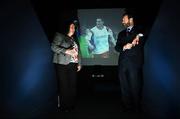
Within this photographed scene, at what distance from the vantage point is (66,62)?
5.10m

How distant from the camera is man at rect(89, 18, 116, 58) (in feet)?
22.4

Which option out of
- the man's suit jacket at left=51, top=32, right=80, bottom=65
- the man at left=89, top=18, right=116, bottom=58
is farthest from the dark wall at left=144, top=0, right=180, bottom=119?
the man's suit jacket at left=51, top=32, right=80, bottom=65

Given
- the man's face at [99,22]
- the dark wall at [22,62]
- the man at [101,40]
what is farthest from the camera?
the man's face at [99,22]

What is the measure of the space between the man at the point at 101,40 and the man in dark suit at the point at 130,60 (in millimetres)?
1568

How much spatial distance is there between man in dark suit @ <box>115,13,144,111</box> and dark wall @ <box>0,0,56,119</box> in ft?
4.31

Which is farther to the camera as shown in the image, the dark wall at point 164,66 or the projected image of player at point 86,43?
the projected image of player at point 86,43

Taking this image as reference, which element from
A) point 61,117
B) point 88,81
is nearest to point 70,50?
point 61,117

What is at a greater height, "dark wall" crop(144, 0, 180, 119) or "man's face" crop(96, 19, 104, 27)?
"man's face" crop(96, 19, 104, 27)

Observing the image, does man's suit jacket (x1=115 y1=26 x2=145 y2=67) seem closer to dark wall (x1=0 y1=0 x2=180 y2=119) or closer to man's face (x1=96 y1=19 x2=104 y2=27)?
dark wall (x1=0 y1=0 x2=180 y2=119)

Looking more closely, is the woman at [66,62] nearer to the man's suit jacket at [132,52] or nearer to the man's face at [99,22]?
the man's suit jacket at [132,52]

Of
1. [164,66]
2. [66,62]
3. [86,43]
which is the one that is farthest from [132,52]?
[86,43]

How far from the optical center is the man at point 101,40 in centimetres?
682

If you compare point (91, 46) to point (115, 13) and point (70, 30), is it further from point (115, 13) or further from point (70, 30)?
point (70, 30)

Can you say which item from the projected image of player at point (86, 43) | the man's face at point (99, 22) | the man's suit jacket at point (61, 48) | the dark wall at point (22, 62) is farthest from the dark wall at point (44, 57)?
the man's suit jacket at point (61, 48)
